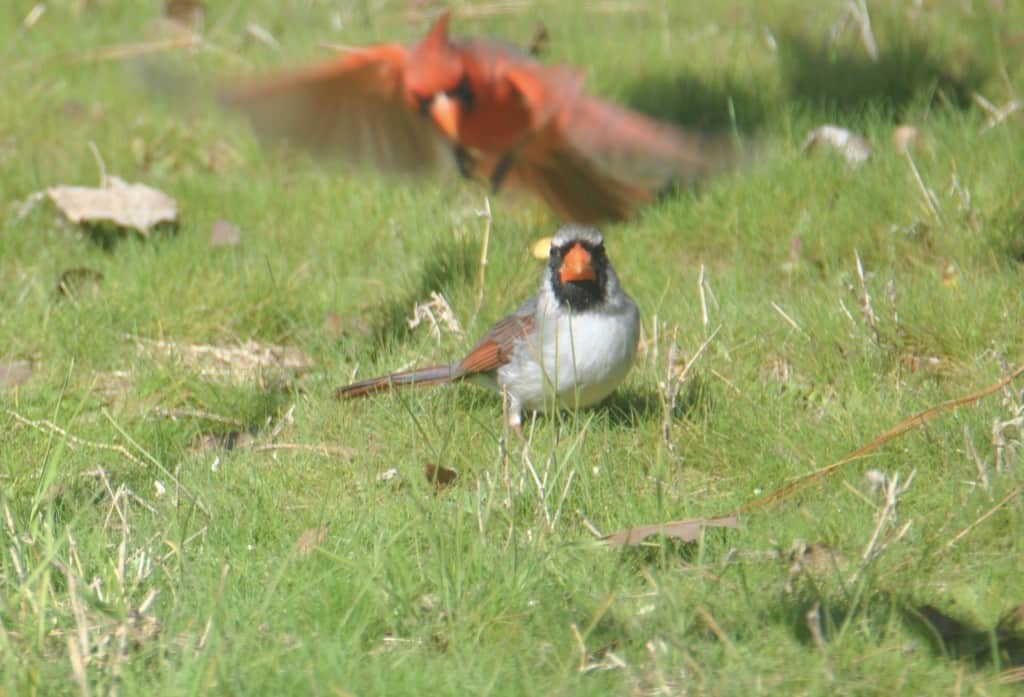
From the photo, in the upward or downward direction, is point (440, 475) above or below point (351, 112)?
below

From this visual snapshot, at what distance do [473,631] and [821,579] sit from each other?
744 millimetres

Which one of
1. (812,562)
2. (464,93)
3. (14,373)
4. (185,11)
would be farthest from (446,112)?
(185,11)

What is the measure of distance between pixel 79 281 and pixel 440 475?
230 cm

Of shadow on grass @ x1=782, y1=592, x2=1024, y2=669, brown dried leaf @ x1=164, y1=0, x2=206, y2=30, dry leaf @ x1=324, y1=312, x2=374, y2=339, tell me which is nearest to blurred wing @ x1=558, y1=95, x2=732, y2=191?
dry leaf @ x1=324, y1=312, x2=374, y2=339

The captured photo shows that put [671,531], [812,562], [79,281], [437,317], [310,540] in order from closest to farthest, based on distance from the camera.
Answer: [812,562] < [671,531] < [310,540] < [437,317] < [79,281]

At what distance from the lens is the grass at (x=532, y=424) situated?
9.93ft

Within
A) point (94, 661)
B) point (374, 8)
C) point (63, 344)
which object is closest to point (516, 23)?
point (374, 8)

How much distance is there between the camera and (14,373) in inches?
195

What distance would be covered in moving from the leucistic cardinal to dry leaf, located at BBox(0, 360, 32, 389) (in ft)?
3.77

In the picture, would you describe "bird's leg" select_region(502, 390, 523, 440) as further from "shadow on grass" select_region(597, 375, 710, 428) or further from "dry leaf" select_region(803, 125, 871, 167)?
"dry leaf" select_region(803, 125, 871, 167)

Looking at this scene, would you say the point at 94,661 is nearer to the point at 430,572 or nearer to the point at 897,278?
the point at 430,572

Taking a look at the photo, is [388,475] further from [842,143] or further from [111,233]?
[842,143]

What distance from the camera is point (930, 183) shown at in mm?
5516

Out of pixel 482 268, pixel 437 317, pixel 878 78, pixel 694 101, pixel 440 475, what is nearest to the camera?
pixel 440 475
